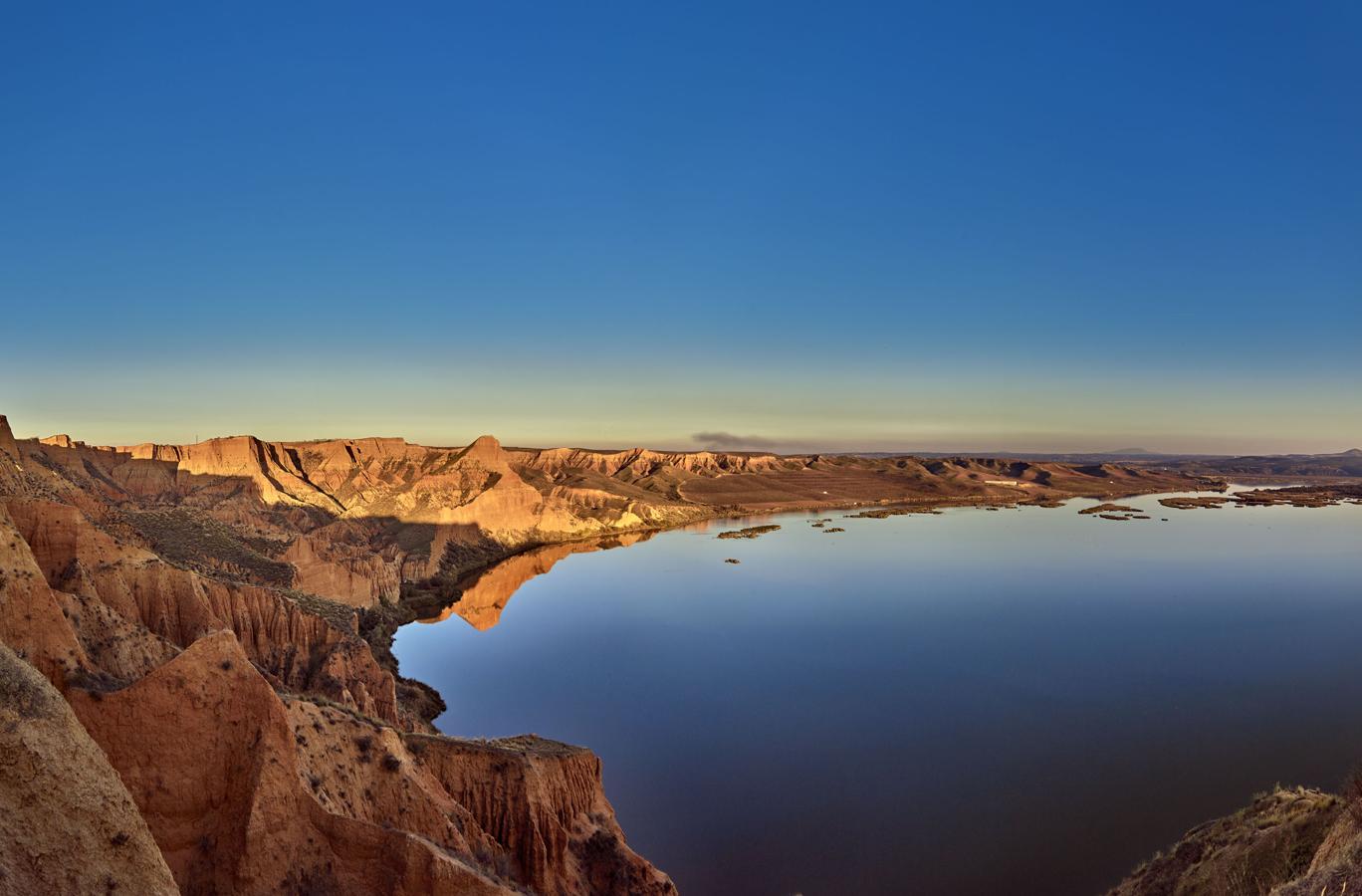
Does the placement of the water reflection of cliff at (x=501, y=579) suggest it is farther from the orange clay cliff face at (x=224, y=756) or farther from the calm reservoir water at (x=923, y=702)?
the orange clay cliff face at (x=224, y=756)

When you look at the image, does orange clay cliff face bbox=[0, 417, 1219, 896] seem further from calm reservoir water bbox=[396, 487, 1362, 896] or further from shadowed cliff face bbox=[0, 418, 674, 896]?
calm reservoir water bbox=[396, 487, 1362, 896]

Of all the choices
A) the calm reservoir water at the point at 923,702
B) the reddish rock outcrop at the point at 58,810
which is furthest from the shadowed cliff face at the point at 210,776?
the calm reservoir water at the point at 923,702

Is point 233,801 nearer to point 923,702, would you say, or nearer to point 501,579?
point 923,702

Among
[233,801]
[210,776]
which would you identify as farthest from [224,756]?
[233,801]

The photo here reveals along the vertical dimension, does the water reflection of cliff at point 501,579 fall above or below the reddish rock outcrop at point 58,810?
below

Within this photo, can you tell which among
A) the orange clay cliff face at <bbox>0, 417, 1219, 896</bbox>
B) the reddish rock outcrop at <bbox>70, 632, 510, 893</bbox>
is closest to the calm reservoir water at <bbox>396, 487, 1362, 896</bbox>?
the orange clay cliff face at <bbox>0, 417, 1219, 896</bbox>

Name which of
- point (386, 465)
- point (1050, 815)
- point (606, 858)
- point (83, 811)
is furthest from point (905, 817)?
point (386, 465)
